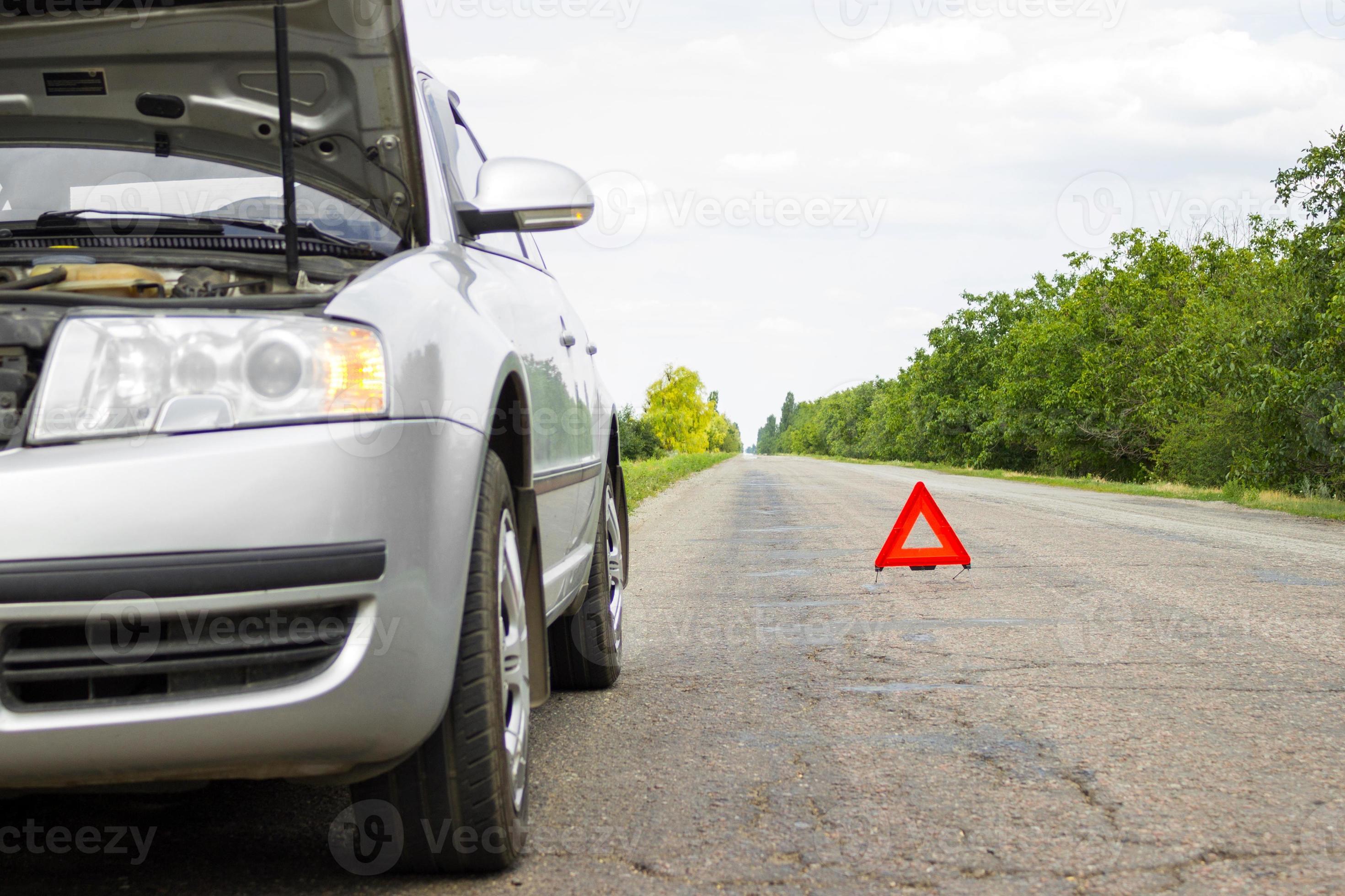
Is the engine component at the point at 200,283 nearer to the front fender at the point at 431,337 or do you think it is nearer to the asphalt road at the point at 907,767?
the front fender at the point at 431,337

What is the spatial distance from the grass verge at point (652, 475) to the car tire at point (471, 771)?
709 cm

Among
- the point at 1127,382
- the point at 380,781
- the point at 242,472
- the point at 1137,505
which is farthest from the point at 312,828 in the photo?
the point at 1127,382

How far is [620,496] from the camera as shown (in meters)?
4.91

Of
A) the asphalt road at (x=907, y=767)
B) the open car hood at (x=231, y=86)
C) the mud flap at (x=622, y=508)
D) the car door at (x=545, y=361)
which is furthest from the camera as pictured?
the mud flap at (x=622, y=508)

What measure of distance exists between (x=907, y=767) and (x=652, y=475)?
86.9 ft

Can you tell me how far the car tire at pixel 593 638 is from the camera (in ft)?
13.6

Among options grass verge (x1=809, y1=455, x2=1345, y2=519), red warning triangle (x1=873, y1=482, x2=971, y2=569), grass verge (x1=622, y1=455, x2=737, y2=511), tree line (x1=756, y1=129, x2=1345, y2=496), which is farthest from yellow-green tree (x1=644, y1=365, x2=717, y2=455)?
red warning triangle (x1=873, y1=482, x2=971, y2=569)

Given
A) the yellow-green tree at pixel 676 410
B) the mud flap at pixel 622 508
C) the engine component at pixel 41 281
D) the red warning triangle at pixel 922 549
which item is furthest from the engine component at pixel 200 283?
the yellow-green tree at pixel 676 410

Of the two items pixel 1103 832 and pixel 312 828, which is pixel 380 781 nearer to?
pixel 312 828

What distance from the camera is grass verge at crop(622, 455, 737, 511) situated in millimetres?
21053

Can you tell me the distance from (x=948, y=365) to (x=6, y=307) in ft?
229
